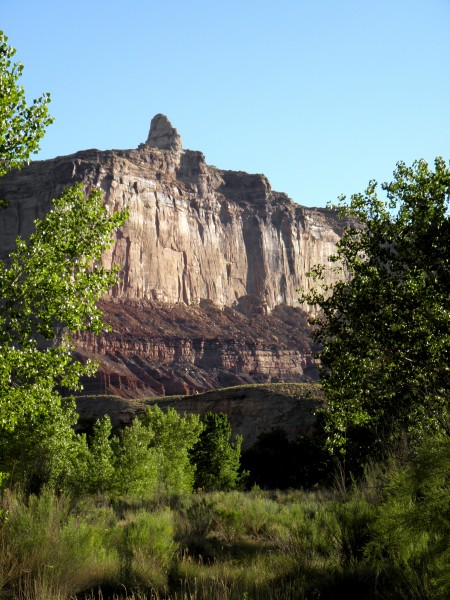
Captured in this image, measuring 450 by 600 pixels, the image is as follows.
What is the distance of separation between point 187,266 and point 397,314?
503ft

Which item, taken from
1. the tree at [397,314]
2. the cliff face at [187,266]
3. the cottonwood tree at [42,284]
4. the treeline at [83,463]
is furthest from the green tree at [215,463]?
the cliff face at [187,266]

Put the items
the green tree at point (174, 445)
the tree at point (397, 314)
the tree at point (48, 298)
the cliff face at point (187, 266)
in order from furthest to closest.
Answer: the cliff face at point (187, 266) → the green tree at point (174, 445) → the tree at point (397, 314) → the tree at point (48, 298)

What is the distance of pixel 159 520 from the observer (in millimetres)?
15438

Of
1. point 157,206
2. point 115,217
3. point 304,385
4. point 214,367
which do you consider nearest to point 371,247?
point 115,217

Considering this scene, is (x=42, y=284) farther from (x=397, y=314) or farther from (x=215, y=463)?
(x=215, y=463)

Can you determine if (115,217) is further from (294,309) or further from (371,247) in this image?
(294,309)

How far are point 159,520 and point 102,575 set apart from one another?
400 cm

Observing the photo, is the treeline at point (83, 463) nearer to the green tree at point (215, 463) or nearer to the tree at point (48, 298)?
the green tree at point (215, 463)

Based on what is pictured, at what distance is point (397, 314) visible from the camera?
15562mm

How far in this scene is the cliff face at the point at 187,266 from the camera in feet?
463

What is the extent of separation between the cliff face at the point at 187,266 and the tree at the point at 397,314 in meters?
106

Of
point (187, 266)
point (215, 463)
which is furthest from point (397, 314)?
point (187, 266)

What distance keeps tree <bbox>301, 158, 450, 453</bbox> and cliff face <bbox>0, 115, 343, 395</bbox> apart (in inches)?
4167

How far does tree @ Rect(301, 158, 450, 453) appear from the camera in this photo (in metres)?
15.0
